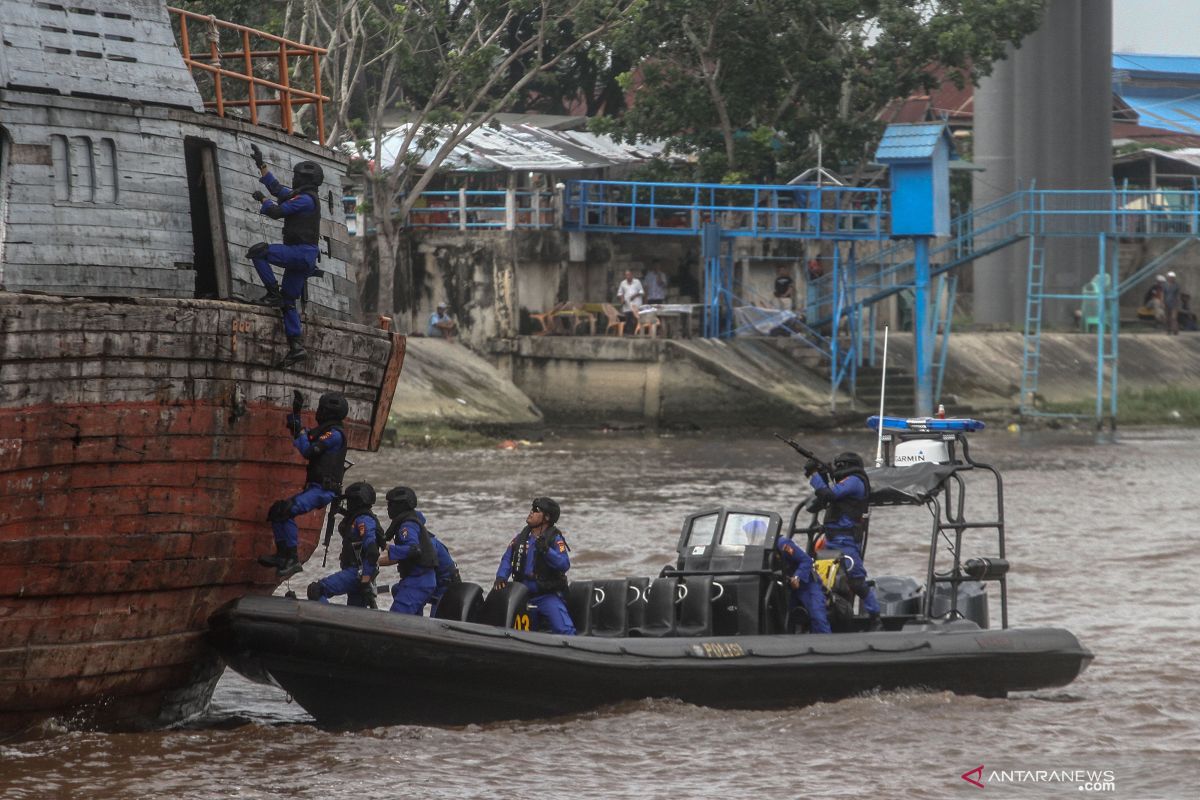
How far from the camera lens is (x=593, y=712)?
1130 cm

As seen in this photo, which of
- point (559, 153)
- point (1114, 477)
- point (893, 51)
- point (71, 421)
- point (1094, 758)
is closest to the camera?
point (71, 421)

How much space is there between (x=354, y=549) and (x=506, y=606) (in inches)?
41.2

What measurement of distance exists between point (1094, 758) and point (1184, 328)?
32227 mm

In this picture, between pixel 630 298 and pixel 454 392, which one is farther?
pixel 630 298

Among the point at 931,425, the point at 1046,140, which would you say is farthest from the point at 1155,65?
the point at 931,425

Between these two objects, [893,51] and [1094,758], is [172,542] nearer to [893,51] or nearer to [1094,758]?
[1094,758]

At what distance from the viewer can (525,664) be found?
11.0 meters

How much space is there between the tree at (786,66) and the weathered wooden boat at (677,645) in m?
22.4

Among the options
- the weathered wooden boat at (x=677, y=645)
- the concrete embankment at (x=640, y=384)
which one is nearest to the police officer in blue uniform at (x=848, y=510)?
the weathered wooden boat at (x=677, y=645)

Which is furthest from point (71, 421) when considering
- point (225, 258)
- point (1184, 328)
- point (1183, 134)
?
point (1183, 134)

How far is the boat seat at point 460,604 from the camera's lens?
37.6ft

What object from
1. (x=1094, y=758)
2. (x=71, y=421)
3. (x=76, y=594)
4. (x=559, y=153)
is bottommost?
(x=1094, y=758)

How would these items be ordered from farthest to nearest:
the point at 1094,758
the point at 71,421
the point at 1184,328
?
the point at 1184,328 → the point at 1094,758 → the point at 71,421

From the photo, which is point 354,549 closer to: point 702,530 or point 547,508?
point 547,508
